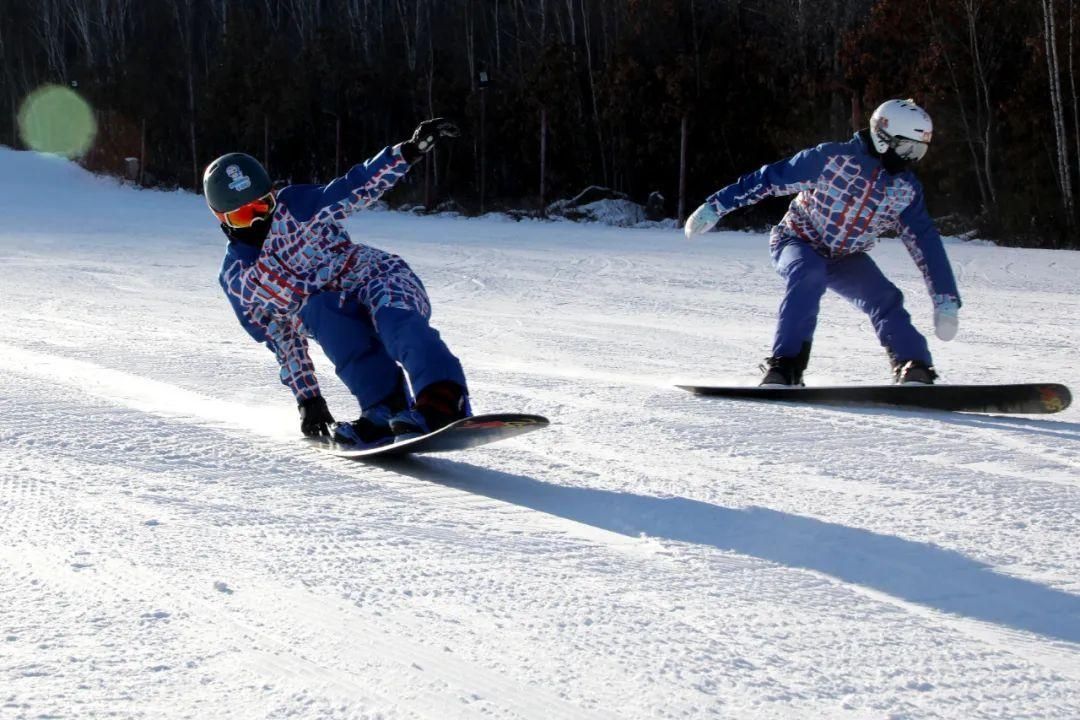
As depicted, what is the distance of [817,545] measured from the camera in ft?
9.82

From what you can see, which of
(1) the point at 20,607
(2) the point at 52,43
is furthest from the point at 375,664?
(2) the point at 52,43

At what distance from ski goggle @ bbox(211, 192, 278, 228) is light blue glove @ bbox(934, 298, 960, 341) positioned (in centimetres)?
286

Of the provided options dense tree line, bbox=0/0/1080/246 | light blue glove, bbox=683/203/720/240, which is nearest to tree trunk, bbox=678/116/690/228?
dense tree line, bbox=0/0/1080/246

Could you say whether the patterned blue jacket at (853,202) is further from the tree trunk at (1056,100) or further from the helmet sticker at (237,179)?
the tree trunk at (1056,100)

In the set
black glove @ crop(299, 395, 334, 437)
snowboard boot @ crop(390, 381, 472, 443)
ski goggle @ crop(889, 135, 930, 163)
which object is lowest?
black glove @ crop(299, 395, 334, 437)

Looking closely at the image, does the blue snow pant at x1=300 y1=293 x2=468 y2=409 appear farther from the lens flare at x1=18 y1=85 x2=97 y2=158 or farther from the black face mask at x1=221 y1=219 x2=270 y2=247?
the lens flare at x1=18 y1=85 x2=97 y2=158

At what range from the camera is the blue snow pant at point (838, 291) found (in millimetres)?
5375

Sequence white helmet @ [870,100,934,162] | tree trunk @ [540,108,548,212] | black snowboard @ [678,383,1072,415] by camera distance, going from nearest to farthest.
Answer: black snowboard @ [678,383,1072,415] → white helmet @ [870,100,934,162] → tree trunk @ [540,108,548,212]

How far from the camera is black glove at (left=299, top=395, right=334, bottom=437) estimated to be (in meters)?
4.39

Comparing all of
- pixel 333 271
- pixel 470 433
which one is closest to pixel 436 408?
pixel 470 433

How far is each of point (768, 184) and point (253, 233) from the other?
Answer: 243 cm

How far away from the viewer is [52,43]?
52125mm

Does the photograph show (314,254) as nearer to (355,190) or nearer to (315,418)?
(355,190)

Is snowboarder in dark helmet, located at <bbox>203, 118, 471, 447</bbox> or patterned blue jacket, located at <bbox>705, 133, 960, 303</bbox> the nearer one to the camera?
snowboarder in dark helmet, located at <bbox>203, 118, 471, 447</bbox>
